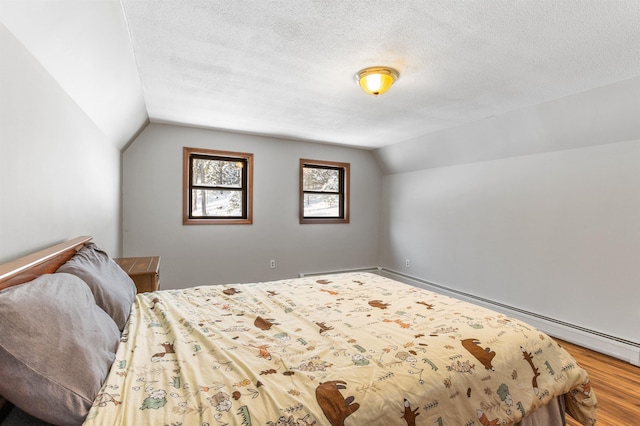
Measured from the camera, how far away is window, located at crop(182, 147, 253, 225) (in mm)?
4172

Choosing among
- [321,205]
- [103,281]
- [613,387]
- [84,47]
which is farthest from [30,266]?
[321,205]

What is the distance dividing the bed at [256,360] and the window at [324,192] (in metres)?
3.09

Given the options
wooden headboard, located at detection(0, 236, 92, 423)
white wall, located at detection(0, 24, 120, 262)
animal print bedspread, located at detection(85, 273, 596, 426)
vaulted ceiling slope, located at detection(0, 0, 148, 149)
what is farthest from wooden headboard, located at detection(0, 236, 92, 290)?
vaulted ceiling slope, located at detection(0, 0, 148, 149)

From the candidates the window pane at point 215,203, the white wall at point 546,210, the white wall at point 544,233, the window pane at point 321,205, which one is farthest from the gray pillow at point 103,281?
the white wall at point 544,233

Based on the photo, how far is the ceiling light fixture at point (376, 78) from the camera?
7.62 ft

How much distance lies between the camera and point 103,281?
156cm

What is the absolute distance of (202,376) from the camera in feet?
3.71

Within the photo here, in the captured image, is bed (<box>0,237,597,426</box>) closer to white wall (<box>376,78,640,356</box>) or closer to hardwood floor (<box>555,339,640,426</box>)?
hardwood floor (<box>555,339,640,426</box>)

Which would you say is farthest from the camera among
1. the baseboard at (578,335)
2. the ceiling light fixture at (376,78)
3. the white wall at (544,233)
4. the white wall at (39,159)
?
the white wall at (544,233)

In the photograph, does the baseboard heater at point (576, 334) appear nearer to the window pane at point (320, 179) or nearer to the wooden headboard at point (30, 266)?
the window pane at point (320, 179)

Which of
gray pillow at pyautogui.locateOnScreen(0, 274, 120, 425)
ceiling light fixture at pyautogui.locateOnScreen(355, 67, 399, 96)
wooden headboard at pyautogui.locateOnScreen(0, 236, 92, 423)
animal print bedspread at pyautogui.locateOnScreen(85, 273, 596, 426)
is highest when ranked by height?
ceiling light fixture at pyautogui.locateOnScreen(355, 67, 399, 96)

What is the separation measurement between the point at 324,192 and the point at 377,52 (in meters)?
3.22

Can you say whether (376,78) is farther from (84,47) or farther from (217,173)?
(217,173)

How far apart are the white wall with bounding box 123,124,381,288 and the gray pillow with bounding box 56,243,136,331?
7.15 ft
